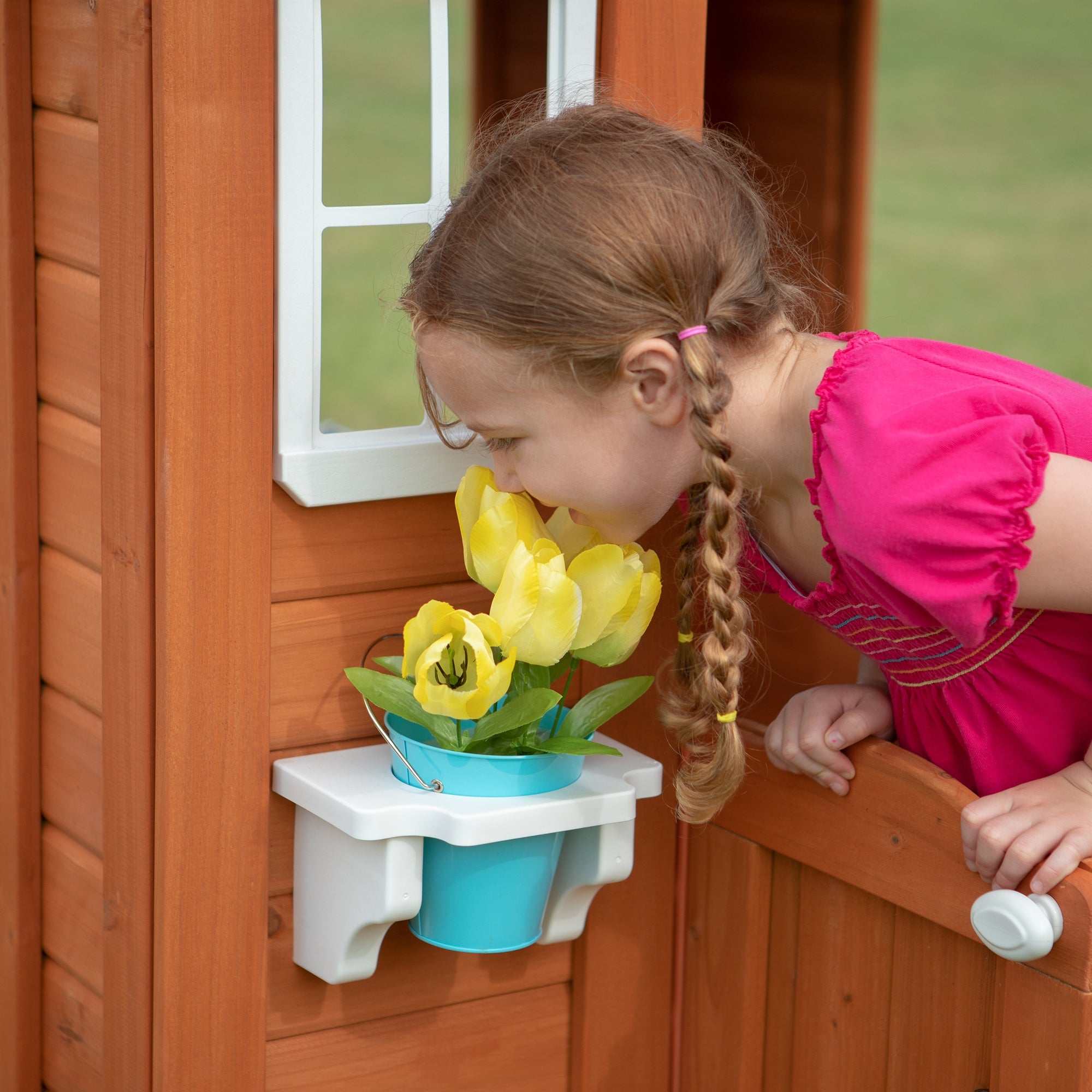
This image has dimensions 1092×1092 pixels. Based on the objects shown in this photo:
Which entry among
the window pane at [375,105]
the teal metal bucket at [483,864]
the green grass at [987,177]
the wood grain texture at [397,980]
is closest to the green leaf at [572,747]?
the teal metal bucket at [483,864]

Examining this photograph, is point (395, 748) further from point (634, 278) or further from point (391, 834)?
point (634, 278)

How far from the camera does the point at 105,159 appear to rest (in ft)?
3.58

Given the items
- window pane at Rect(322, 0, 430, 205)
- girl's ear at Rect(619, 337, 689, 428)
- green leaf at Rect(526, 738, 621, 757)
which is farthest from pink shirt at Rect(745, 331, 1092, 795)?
window pane at Rect(322, 0, 430, 205)

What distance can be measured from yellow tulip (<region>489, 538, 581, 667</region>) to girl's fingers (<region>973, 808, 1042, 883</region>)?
0.34 metres

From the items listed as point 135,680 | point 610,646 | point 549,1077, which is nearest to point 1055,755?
point 610,646

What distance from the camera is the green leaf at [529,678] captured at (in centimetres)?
116

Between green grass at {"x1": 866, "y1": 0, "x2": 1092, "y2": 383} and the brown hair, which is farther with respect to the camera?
green grass at {"x1": 866, "y1": 0, "x2": 1092, "y2": 383}

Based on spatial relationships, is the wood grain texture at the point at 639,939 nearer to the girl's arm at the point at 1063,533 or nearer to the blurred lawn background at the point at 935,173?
the girl's arm at the point at 1063,533

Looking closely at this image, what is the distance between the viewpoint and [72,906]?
133cm

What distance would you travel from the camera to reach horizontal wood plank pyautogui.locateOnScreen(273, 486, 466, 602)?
115 cm

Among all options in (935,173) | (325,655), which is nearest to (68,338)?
(325,655)

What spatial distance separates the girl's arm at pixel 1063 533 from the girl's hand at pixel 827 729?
26cm

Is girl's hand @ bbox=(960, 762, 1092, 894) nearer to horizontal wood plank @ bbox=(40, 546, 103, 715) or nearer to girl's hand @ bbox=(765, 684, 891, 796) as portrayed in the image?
girl's hand @ bbox=(765, 684, 891, 796)

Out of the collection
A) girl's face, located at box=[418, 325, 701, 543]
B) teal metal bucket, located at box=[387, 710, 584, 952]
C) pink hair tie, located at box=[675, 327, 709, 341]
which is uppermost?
pink hair tie, located at box=[675, 327, 709, 341]
